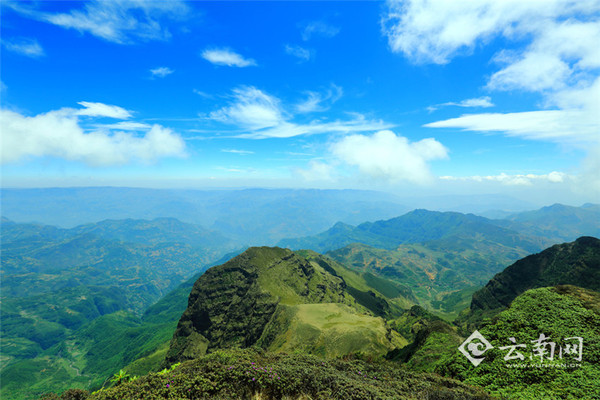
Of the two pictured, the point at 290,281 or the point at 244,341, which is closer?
the point at 244,341

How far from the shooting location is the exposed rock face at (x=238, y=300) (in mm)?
102500

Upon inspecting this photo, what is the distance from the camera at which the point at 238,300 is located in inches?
4496

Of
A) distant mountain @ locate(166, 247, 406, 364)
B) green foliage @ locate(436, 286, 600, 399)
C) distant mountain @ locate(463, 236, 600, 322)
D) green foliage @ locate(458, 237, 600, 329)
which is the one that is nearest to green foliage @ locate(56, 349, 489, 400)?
green foliage @ locate(436, 286, 600, 399)

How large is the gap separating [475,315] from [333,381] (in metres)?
166

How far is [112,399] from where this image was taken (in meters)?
15.3

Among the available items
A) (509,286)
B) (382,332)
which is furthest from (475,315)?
(382,332)

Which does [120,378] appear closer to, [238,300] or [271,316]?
[271,316]

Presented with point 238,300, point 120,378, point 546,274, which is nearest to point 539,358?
point 120,378

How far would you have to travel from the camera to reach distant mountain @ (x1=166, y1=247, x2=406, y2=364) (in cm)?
7200

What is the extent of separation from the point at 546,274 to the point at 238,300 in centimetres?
16322

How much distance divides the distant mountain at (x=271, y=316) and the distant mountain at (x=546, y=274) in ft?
274

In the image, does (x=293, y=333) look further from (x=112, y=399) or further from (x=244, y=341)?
(x=112, y=399)

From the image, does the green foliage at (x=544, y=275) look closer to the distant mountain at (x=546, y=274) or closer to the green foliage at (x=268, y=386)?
the distant mountain at (x=546, y=274)

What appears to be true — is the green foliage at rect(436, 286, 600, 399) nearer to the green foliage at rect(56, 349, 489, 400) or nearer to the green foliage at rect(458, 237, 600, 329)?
the green foliage at rect(56, 349, 489, 400)
